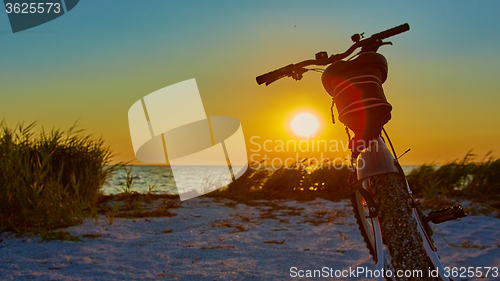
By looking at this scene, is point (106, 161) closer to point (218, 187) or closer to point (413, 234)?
point (218, 187)

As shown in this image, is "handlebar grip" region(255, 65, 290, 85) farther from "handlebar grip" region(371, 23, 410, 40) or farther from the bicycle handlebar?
"handlebar grip" region(371, 23, 410, 40)

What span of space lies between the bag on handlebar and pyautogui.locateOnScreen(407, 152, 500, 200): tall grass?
5.44m

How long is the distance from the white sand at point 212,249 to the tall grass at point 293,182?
7.17ft

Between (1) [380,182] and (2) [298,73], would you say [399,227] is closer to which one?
(1) [380,182]

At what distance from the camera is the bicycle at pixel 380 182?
4.72 feet

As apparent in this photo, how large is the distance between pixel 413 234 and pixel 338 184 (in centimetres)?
593

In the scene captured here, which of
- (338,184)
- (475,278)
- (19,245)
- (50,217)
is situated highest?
(338,184)

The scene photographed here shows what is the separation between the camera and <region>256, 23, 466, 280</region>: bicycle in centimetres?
144

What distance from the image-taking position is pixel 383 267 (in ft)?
5.20

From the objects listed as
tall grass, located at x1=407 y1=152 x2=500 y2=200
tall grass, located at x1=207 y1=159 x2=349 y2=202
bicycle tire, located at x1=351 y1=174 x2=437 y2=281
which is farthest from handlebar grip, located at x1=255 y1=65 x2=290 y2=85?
tall grass, located at x1=407 y1=152 x2=500 y2=200

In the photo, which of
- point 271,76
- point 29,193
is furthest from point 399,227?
point 29,193

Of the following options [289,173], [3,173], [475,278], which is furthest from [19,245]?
[289,173]

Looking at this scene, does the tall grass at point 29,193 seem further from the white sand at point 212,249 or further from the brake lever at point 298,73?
the brake lever at point 298,73

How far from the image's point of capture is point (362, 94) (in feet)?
5.57
